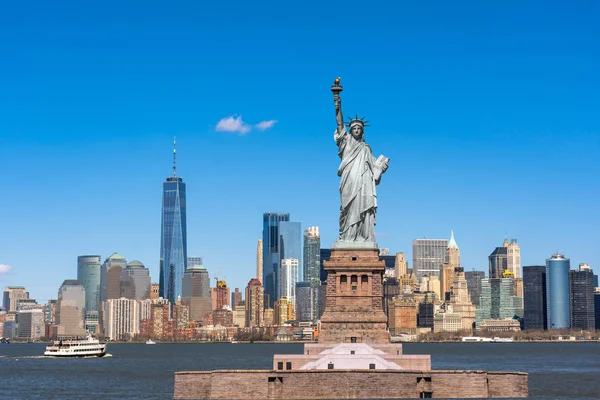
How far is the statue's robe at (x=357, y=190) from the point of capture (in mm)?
78812

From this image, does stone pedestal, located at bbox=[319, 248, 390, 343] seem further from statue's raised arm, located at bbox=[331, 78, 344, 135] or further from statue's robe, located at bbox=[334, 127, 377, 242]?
statue's raised arm, located at bbox=[331, 78, 344, 135]

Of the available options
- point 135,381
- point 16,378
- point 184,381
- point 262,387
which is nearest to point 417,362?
point 262,387

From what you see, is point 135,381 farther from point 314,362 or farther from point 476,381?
point 476,381

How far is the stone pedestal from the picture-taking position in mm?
76812

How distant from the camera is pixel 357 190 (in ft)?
259

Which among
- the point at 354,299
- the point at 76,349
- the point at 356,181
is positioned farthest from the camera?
the point at 76,349

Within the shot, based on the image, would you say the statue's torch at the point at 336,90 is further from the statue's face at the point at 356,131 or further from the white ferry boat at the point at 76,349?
the white ferry boat at the point at 76,349

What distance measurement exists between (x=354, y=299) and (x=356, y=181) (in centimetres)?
819

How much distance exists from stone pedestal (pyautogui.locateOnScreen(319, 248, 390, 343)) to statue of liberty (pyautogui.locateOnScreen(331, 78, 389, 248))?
1164 mm

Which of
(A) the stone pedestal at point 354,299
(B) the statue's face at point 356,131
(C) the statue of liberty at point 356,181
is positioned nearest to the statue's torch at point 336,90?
(C) the statue of liberty at point 356,181

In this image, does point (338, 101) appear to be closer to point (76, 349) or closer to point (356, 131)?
point (356, 131)

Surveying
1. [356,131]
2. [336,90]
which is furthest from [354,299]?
[336,90]

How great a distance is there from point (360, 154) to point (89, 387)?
105 feet

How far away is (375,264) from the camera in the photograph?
256ft
